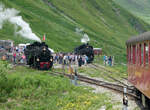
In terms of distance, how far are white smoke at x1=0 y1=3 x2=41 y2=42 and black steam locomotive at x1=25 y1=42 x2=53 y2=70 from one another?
115 ft

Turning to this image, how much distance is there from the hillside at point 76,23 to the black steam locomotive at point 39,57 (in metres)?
35.5

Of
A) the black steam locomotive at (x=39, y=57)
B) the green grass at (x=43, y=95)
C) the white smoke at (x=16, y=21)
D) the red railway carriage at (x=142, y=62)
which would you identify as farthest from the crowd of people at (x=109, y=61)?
the white smoke at (x=16, y=21)

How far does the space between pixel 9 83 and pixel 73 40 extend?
72.1 m

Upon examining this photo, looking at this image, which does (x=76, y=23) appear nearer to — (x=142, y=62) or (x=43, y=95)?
(x=43, y=95)

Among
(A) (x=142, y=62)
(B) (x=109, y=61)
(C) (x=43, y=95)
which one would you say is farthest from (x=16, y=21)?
(A) (x=142, y=62)

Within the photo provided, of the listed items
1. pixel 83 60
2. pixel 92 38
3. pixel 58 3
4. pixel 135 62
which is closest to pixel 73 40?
pixel 92 38

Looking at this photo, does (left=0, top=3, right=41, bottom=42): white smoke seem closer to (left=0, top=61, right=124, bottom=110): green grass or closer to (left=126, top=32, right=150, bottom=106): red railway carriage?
(left=0, top=61, right=124, bottom=110): green grass

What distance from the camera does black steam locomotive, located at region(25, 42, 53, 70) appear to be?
29.2 meters

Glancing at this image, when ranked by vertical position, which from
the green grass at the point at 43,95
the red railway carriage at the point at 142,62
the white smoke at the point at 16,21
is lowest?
the green grass at the point at 43,95

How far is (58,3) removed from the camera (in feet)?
423

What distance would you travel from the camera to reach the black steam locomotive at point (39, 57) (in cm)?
2924

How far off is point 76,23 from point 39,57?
88.2m

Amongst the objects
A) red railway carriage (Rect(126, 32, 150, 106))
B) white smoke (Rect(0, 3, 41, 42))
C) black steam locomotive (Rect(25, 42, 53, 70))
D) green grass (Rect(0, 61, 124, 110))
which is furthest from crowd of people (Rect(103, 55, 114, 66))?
white smoke (Rect(0, 3, 41, 42))

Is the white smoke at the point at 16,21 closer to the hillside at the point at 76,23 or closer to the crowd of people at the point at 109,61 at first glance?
the hillside at the point at 76,23
